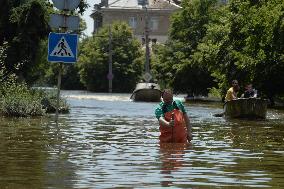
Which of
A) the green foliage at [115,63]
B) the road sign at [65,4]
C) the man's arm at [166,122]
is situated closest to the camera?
the man's arm at [166,122]

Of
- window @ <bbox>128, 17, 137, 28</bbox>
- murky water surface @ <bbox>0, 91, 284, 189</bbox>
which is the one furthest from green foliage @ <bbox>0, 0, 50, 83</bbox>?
window @ <bbox>128, 17, 137, 28</bbox>

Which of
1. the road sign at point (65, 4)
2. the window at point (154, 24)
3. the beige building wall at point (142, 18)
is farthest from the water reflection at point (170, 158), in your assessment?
the window at point (154, 24)

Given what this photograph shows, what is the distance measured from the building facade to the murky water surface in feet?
380

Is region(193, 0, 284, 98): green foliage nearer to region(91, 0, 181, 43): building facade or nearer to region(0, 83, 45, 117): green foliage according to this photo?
region(0, 83, 45, 117): green foliage

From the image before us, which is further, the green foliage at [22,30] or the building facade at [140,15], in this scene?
the building facade at [140,15]

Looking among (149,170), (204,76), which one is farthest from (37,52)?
(204,76)

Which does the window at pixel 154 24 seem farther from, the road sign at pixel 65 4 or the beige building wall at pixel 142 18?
the road sign at pixel 65 4

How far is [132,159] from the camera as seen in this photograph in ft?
48.2

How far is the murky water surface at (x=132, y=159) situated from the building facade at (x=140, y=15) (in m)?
116

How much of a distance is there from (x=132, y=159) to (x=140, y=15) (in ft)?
413

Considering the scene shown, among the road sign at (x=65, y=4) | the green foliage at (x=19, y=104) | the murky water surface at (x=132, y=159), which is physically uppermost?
the road sign at (x=65, y=4)

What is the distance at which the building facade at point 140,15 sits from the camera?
13862 cm

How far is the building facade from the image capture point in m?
139

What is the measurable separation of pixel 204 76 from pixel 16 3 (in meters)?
39.2
